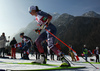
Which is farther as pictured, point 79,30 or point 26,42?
point 79,30

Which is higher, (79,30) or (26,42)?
(79,30)

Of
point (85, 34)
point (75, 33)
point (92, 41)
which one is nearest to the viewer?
point (92, 41)

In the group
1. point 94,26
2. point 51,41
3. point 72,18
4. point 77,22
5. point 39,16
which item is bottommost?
point 51,41

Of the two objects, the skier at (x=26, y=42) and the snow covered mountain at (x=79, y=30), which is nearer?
the skier at (x=26, y=42)

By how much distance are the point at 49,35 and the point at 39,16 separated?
754 millimetres

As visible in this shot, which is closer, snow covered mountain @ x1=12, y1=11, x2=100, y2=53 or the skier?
the skier

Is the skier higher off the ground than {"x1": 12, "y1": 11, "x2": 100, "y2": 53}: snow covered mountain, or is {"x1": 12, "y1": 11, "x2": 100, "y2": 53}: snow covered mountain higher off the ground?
{"x1": 12, "y1": 11, "x2": 100, "y2": 53}: snow covered mountain

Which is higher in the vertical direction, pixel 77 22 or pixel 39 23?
pixel 77 22

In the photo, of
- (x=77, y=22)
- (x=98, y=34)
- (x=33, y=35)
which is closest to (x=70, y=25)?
(x=77, y=22)

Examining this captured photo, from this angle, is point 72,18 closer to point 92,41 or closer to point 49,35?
point 92,41

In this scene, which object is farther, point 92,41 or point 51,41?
point 92,41

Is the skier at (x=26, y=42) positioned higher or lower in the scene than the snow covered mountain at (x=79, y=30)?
lower

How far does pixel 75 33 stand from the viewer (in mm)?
51562

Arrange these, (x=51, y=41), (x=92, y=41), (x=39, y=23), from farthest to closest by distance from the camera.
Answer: (x=92, y=41) → (x=39, y=23) → (x=51, y=41)
